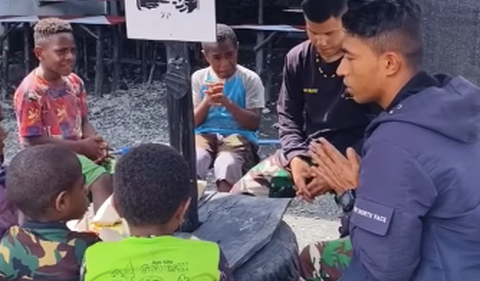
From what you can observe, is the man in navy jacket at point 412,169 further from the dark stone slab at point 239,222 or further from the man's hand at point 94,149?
the man's hand at point 94,149

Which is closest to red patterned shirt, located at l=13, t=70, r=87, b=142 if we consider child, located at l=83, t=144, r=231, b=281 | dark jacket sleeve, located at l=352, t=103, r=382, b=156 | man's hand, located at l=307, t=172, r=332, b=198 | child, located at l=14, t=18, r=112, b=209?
child, located at l=14, t=18, r=112, b=209

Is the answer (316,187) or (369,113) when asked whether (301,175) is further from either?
(369,113)

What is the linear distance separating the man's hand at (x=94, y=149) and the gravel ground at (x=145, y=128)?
1.38m

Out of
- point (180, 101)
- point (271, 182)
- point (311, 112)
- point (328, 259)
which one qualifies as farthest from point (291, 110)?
point (328, 259)

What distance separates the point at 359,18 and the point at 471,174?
0.57 m

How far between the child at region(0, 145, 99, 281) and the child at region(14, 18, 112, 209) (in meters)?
1.18

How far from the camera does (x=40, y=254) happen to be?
2.38 m

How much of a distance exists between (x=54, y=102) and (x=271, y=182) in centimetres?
122

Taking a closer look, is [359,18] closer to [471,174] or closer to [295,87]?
[471,174]

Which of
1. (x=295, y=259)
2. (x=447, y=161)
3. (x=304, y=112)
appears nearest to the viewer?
(x=447, y=161)

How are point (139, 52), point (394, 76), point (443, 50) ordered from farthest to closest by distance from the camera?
point (139, 52), point (443, 50), point (394, 76)

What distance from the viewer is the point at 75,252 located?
2.42 meters

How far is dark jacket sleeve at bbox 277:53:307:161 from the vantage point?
3.68 m

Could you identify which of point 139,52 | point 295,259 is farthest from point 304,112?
point 139,52
